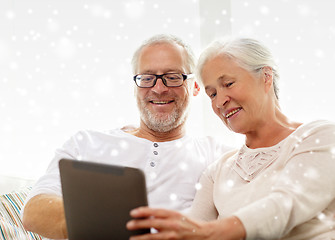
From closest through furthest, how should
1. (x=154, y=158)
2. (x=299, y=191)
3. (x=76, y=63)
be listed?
1. (x=299, y=191)
2. (x=154, y=158)
3. (x=76, y=63)

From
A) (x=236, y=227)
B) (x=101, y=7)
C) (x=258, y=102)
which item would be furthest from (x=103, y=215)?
(x=101, y=7)

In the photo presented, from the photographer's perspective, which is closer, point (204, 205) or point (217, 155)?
point (204, 205)

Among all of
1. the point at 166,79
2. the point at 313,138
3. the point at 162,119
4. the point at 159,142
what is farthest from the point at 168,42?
the point at 313,138

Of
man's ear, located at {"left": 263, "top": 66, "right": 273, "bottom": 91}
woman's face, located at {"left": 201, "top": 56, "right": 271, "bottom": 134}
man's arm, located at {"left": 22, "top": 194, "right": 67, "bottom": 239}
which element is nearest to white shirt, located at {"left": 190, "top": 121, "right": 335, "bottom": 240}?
woman's face, located at {"left": 201, "top": 56, "right": 271, "bottom": 134}

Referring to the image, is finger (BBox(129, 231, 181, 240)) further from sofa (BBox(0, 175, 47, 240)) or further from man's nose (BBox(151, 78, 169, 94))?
sofa (BBox(0, 175, 47, 240))

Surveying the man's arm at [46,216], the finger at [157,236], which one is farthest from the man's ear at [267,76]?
the man's arm at [46,216]

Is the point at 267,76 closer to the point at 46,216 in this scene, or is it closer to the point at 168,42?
the point at 168,42

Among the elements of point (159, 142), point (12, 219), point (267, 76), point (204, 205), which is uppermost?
point (267, 76)

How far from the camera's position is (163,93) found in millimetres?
1801

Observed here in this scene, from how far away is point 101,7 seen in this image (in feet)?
9.78

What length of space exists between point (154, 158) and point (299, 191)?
0.75 meters

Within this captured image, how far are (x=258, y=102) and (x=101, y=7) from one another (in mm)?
1965

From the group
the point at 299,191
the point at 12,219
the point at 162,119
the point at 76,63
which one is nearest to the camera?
the point at 299,191

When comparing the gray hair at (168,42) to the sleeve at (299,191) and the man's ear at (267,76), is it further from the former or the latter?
the sleeve at (299,191)
